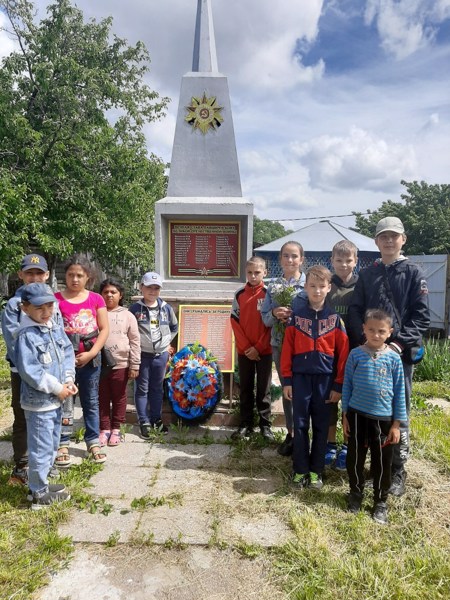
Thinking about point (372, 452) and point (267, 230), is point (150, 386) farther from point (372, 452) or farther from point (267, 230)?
point (267, 230)

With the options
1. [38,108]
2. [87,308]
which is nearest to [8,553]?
[87,308]

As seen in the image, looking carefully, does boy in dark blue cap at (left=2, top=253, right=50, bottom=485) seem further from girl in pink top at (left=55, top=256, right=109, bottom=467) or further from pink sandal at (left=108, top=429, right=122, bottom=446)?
pink sandal at (left=108, top=429, right=122, bottom=446)

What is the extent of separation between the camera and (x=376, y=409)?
284 centimetres

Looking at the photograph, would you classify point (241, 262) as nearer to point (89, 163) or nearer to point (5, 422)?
point (5, 422)

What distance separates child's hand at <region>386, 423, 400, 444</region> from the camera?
283 centimetres

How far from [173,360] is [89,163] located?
27.4 ft

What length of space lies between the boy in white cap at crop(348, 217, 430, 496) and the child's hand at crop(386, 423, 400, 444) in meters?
0.20

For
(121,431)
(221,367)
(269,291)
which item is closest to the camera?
(269,291)

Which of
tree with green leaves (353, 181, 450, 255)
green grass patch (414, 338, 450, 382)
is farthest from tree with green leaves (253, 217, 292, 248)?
green grass patch (414, 338, 450, 382)

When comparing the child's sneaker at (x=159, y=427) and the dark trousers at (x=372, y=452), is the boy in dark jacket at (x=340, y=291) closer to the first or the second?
the dark trousers at (x=372, y=452)

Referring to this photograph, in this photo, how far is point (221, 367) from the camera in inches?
190

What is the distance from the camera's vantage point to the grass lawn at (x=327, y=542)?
2197mm

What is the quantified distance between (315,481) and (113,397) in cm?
186

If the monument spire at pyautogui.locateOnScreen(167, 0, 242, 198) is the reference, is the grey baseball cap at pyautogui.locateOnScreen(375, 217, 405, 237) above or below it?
below
